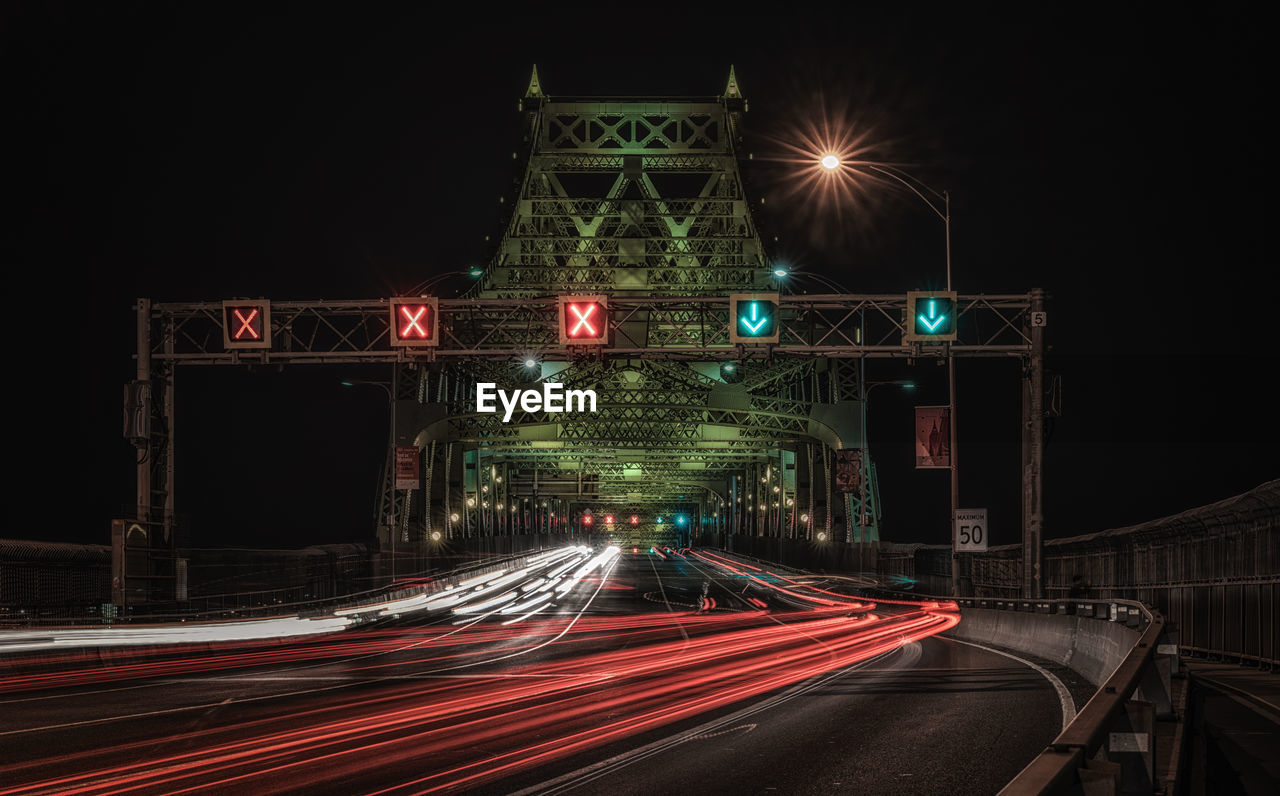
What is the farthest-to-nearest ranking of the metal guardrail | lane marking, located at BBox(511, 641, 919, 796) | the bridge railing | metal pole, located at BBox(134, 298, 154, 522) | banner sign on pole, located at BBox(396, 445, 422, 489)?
banner sign on pole, located at BBox(396, 445, 422, 489) < metal pole, located at BBox(134, 298, 154, 522) < the bridge railing < lane marking, located at BBox(511, 641, 919, 796) < the metal guardrail

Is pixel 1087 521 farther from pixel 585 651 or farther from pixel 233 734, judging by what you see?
pixel 233 734

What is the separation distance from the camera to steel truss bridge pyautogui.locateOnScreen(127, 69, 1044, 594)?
31578mm

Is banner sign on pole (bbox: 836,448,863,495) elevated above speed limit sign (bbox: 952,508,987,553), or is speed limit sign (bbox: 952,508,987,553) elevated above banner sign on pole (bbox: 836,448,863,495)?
banner sign on pole (bbox: 836,448,863,495)

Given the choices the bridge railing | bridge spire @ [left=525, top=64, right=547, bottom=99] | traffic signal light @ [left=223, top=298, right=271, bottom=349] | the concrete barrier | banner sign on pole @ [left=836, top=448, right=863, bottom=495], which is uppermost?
bridge spire @ [left=525, top=64, right=547, bottom=99]

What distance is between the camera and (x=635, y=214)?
98938 mm

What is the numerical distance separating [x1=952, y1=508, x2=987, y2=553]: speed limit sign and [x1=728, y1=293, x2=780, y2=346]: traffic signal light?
6.00 m

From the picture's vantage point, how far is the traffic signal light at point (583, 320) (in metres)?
30.9

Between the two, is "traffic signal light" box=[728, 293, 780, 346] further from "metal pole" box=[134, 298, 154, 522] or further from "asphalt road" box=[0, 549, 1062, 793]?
"metal pole" box=[134, 298, 154, 522]

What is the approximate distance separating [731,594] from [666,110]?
66122mm

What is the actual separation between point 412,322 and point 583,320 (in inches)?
153

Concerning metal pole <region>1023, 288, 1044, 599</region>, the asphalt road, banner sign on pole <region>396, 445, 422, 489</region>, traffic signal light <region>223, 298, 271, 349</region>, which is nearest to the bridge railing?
metal pole <region>1023, 288, 1044, 599</region>

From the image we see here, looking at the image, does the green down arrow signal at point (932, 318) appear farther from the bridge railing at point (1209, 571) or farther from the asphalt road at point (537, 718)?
the asphalt road at point (537, 718)

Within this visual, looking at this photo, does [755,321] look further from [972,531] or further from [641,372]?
[641,372]

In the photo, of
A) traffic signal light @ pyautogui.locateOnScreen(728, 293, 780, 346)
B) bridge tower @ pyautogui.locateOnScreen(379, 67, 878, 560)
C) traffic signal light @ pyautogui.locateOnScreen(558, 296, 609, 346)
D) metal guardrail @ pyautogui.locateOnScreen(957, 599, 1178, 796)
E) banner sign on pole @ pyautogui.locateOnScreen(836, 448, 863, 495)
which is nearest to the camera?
metal guardrail @ pyautogui.locateOnScreen(957, 599, 1178, 796)
